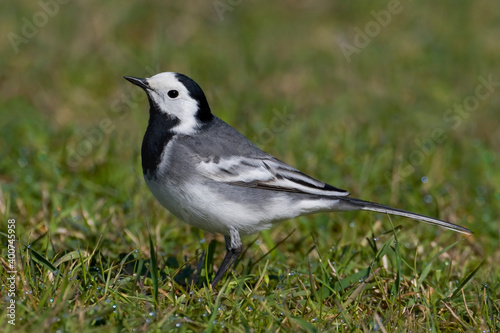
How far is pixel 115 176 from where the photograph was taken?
20.6 feet

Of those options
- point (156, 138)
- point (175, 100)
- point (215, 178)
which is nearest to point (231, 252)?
point (215, 178)

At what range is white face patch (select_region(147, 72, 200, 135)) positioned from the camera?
470 centimetres

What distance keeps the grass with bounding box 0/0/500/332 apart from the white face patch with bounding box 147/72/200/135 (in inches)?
34.3

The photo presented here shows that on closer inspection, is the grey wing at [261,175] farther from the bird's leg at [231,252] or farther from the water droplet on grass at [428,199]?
the water droplet on grass at [428,199]

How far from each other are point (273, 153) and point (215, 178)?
2.53 meters

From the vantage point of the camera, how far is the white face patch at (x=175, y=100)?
15.4 ft

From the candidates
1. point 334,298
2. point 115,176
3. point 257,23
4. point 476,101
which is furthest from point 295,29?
point 334,298

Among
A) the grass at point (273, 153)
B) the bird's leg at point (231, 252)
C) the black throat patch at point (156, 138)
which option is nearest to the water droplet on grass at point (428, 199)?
the grass at point (273, 153)

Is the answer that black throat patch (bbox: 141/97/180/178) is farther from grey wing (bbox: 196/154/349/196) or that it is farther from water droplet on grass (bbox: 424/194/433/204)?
water droplet on grass (bbox: 424/194/433/204)

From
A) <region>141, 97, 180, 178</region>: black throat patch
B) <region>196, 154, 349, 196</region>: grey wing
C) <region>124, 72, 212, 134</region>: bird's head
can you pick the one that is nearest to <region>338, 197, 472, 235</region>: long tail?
<region>196, 154, 349, 196</region>: grey wing

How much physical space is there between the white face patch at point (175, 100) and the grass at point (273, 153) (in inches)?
34.3

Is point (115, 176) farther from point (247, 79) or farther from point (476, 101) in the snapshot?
point (476, 101)

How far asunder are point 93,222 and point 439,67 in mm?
6010

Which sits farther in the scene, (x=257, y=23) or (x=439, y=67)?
(x=257, y=23)
